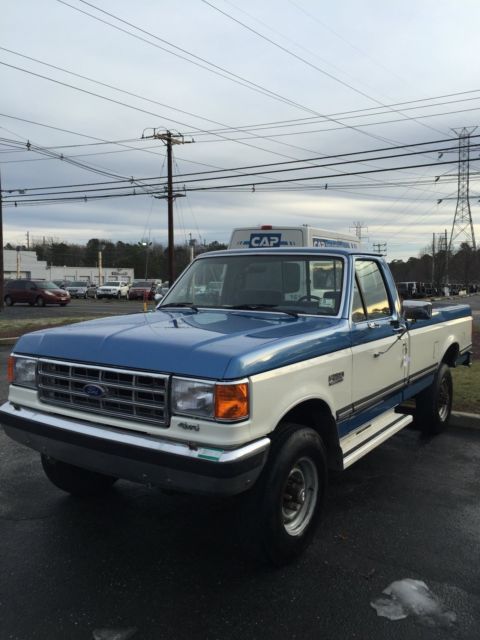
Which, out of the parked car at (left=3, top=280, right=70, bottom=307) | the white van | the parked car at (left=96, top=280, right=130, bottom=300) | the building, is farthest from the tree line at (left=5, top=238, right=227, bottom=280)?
the white van

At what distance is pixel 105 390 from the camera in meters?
3.15

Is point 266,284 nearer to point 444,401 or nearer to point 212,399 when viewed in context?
point 212,399

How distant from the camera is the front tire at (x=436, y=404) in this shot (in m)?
5.81

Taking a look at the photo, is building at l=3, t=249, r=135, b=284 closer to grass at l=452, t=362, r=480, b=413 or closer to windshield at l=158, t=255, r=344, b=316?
grass at l=452, t=362, r=480, b=413

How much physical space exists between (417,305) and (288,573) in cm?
281

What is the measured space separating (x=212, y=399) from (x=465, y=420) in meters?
4.68

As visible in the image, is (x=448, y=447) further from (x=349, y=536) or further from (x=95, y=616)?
(x=95, y=616)

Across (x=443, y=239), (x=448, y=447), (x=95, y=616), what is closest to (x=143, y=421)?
(x=95, y=616)

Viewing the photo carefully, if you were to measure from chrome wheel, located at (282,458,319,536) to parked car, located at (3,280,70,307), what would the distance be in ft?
111

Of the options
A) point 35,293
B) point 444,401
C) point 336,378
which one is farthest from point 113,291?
point 336,378

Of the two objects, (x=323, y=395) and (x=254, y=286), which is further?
(x=254, y=286)

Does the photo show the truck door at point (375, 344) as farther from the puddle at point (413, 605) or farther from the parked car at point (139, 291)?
the parked car at point (139, 291)

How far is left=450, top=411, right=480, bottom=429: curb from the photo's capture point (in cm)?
636

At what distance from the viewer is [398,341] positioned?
473 centimetres
